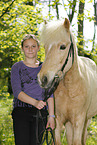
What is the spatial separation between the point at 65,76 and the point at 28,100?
0.62m

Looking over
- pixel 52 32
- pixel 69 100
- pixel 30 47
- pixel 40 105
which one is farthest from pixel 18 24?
pixel 40 105

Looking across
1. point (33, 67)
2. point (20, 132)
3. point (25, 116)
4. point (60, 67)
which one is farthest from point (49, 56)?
point (20, 132)

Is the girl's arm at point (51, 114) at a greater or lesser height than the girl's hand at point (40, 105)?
lesser

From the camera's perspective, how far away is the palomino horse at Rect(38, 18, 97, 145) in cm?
189

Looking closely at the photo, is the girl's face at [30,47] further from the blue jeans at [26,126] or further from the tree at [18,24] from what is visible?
the tree at [18,24]

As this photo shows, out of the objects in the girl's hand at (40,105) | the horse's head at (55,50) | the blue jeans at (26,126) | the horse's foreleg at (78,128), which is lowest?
the horse's foreleg at (78,128)

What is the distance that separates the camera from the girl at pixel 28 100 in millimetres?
1943

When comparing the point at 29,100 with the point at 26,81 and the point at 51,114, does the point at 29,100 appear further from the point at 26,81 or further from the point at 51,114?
the point at 51,114

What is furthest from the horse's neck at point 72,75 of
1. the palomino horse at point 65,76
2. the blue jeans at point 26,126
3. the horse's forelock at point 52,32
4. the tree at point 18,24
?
the tree at point 18,24

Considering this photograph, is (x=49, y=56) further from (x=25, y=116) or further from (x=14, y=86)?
(x=25, y=116)

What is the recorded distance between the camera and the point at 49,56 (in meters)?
1.89

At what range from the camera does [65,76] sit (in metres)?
2.27

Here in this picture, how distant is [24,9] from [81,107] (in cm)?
450

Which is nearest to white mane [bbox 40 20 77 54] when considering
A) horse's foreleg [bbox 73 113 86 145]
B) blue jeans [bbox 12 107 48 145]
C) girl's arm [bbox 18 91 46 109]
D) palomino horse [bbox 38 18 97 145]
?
palomino horse [bbox 38 18 97 145]
